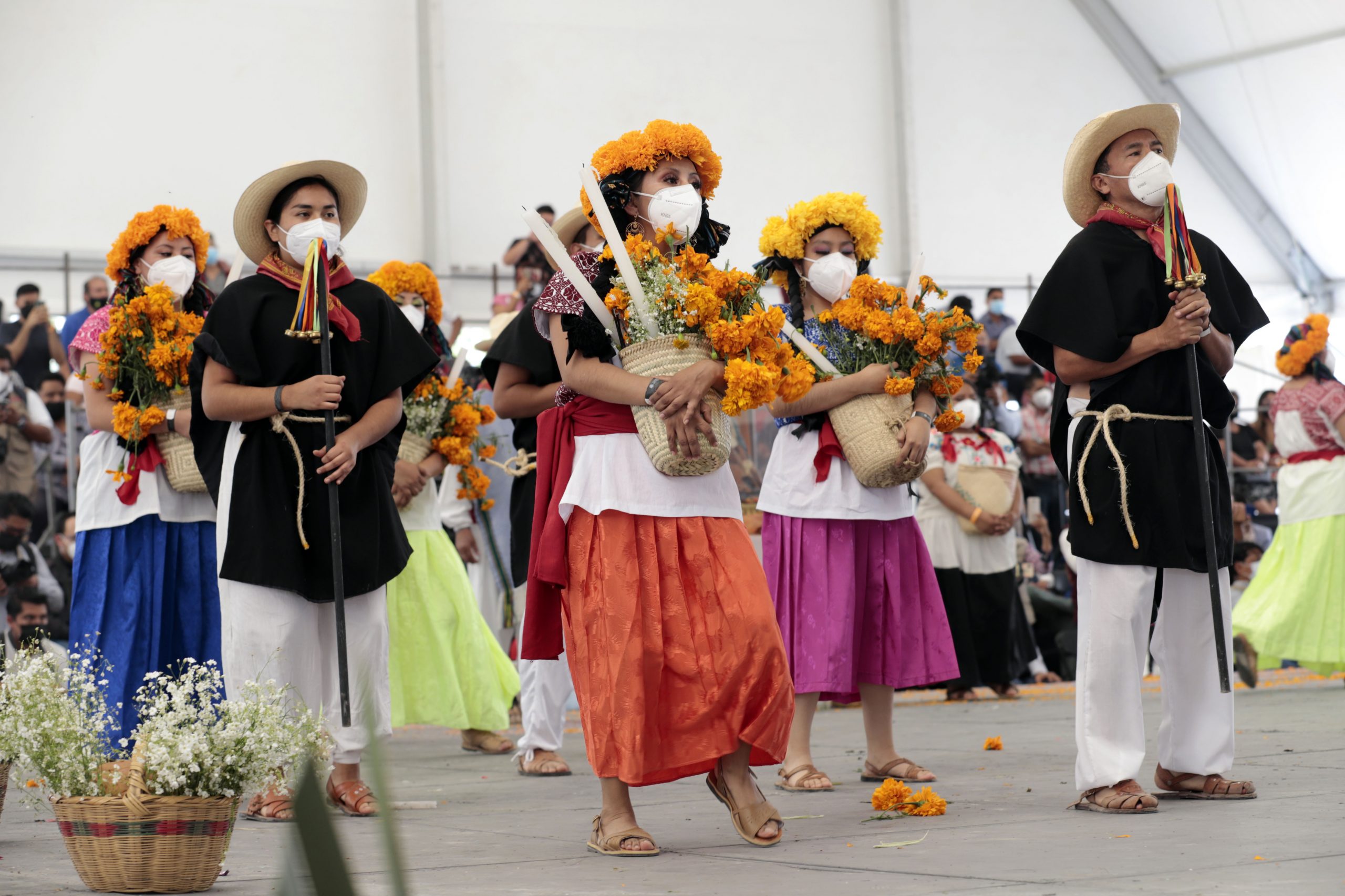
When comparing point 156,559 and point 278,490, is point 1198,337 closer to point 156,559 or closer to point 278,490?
point 278,490

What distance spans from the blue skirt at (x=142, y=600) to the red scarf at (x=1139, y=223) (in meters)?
3.23

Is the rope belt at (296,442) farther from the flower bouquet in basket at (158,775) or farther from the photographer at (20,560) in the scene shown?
the photographer at (20,560)

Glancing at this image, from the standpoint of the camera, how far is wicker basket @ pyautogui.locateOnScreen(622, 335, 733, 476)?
417 centimetres

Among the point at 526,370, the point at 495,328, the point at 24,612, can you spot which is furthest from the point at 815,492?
the point at 24,612

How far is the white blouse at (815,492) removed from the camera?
555 centimetres

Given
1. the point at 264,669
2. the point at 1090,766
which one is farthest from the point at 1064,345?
the point at 264,669

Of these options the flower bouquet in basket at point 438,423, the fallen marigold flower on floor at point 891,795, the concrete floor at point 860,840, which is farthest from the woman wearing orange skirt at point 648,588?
the flower bouquet in basket at point 438,423

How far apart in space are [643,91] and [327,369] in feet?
39.6

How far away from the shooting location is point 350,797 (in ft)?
16.9

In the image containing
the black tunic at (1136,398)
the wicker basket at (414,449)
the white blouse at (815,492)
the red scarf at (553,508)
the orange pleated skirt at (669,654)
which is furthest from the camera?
the wicker basket at (414,449)

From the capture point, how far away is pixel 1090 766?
4574mm

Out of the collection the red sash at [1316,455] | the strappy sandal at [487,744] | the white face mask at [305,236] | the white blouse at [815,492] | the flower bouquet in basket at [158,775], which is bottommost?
the strappy sandal at [487,744]

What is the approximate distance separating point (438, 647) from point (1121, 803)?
3284 mm

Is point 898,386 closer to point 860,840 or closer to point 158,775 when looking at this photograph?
point 860,840
